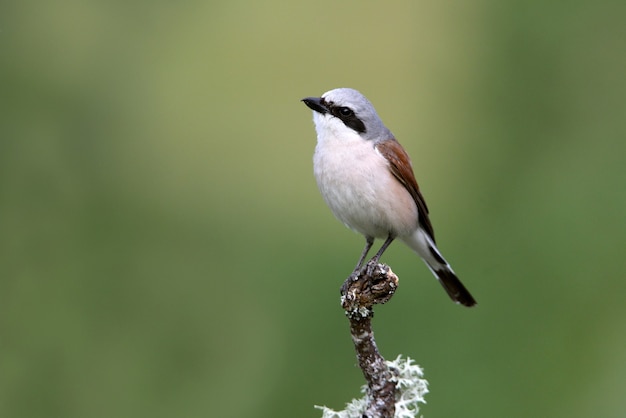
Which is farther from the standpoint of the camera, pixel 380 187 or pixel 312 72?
pixel 312 72

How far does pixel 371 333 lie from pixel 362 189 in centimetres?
106

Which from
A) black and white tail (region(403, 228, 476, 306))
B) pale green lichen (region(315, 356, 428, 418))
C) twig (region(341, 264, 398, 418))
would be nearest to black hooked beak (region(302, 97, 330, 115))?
black and white tail (region(403, 228, 476, 306))

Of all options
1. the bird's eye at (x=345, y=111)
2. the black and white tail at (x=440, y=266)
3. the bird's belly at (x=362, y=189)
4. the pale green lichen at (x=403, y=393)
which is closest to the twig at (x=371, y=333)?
the pale green lichen at (x=403, y=393)

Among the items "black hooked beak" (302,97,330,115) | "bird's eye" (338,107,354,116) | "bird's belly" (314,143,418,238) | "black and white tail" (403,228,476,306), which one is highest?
"bird's eye" (338,107,354,116)

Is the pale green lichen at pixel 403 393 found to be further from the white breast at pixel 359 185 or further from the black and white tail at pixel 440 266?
the black and white tail at pixel 440 266

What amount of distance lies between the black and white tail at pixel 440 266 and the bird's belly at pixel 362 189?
26cm

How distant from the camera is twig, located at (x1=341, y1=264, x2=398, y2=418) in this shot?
7.69 ft

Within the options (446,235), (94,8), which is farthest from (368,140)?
(94,8)

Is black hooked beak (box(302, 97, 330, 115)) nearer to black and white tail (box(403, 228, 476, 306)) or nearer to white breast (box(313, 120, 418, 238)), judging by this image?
white breast (box(313, 120, 418, 238))

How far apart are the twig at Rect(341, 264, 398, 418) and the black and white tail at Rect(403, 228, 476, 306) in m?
1.17

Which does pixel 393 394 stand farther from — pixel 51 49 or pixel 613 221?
pixel 51 49

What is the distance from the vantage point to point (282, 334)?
3998mm

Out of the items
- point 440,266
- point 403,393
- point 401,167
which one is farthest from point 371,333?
point 440,266

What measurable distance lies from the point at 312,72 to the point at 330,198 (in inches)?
61.3
